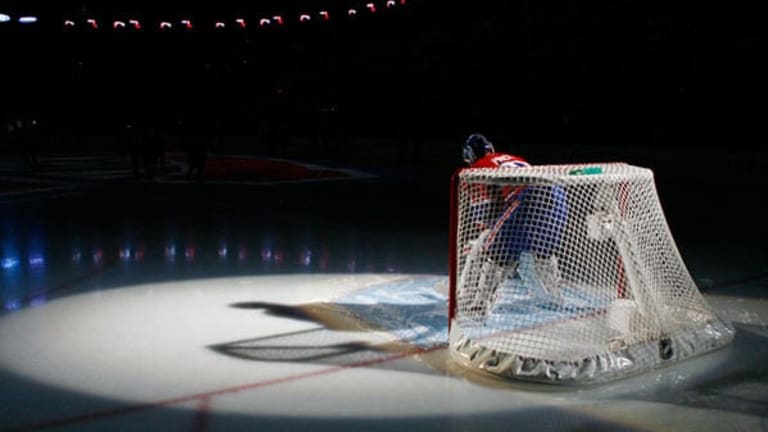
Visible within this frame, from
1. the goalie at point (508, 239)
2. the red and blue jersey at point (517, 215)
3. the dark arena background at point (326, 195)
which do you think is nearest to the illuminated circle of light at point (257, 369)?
the dark arena background at point (326, 195)

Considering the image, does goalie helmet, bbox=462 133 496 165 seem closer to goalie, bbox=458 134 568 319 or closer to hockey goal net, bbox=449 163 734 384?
goalie, bbox=458 134 568 319

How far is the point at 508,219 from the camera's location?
18.3ft

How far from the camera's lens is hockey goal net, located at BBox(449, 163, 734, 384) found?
16.3 feet

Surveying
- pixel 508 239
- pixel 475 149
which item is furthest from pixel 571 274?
pixel 475 149

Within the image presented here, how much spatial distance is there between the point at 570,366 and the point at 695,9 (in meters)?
19.7

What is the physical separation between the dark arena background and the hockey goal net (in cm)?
22

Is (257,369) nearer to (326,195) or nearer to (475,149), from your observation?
(475,149)

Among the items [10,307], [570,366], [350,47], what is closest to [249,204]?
[10,307]

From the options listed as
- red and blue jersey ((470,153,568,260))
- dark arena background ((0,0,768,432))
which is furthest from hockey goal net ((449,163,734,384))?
dark arena background ((0,0,768,432))

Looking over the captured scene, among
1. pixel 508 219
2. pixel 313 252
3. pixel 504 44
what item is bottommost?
pixel 313 252

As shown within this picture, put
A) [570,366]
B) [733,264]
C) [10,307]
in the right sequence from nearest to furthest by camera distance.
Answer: [570,366] → [10,307] → [733,264]

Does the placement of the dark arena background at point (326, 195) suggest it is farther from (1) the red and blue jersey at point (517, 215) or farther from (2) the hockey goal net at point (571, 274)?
(1) the red and blue jersey at point (517, 215)

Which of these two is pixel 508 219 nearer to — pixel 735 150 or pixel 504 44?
pixel 735 150

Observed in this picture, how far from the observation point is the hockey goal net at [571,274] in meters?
4.95
